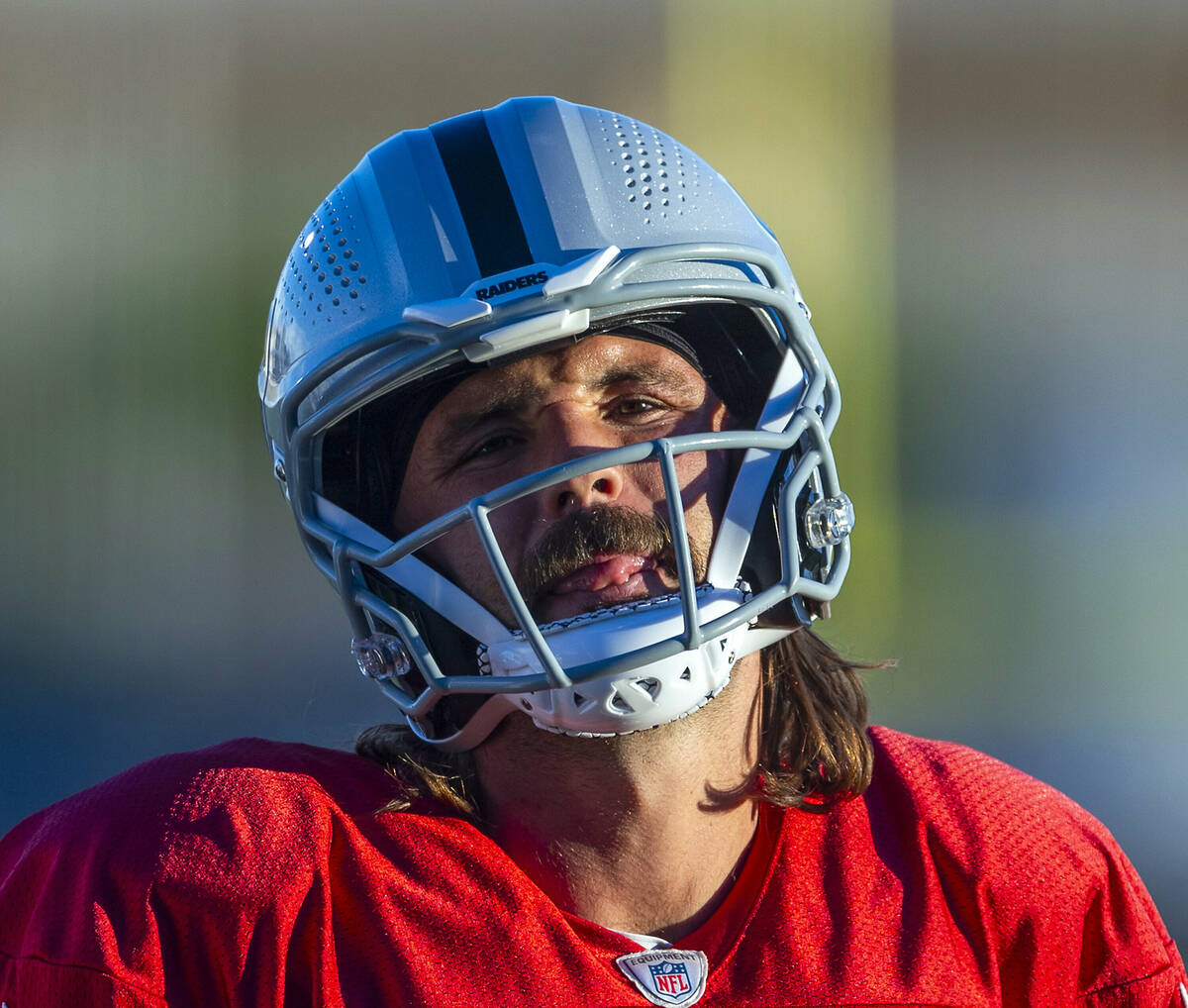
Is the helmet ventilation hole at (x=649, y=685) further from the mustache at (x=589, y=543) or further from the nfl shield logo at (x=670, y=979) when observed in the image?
the nfl shield logo at (x=670, y=979)

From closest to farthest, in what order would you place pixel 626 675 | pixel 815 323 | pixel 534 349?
pixel 626 675, pixel 534 349, pixel 815 323

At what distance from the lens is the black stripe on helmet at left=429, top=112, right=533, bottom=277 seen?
112 cm

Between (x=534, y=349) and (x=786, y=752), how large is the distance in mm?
445

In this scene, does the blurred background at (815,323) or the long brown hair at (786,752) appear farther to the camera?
the blurred background at (815,323)

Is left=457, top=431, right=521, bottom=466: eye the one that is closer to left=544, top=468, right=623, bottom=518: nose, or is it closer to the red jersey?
left=544, top=468, right=623, bottom=518: nose

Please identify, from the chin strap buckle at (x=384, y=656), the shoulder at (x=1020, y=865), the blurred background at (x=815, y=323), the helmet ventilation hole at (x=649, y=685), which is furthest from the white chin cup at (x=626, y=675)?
the blurred background at (x=815, y=323)

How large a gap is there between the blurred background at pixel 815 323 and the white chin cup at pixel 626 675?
1308 mm

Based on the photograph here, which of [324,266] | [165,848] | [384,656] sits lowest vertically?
[165,848]

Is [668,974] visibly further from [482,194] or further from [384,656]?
[482,194]

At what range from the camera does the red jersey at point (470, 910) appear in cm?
100

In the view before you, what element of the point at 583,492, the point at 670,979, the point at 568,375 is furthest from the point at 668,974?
the point at 568,375

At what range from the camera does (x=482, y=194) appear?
1.16 m

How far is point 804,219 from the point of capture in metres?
2.78

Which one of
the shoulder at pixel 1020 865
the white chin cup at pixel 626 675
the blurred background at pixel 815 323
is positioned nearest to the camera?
the white chin cup at pixel 626 675
